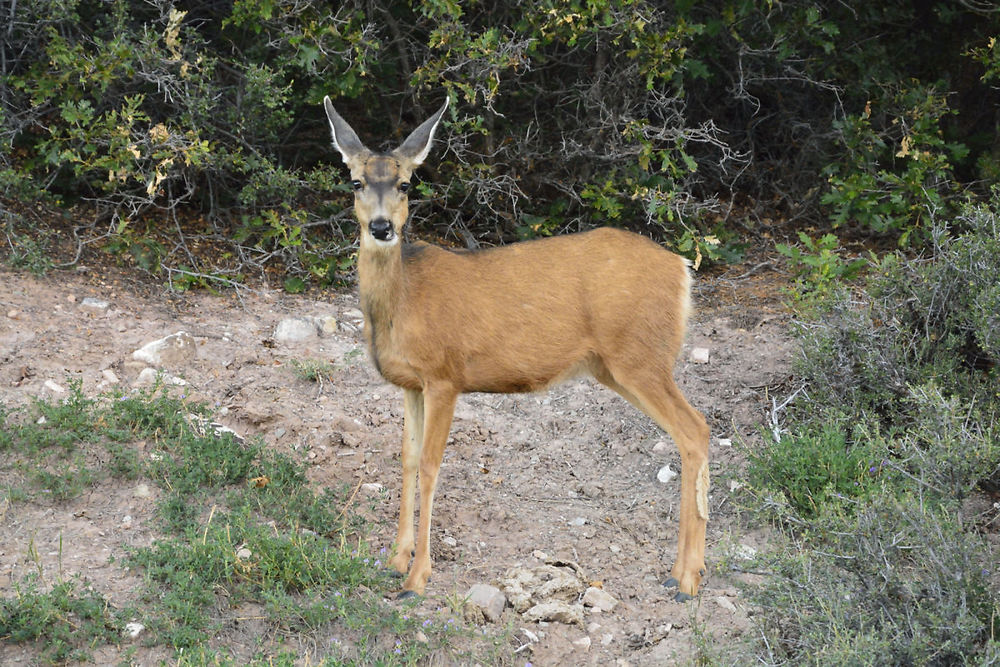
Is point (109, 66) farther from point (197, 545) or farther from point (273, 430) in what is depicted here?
point (197, 545)

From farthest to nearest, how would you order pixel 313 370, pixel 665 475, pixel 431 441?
pixel 313 370, pixel 665 475, pixel 431 441

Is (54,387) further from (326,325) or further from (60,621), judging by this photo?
(60,621)

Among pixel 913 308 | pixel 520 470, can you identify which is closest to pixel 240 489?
pixel 520 470

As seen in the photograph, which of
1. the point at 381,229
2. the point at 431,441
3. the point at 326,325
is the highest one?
the point at 381,229

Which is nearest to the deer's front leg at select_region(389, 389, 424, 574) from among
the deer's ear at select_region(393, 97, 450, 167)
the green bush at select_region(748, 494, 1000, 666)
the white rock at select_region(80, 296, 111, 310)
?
the deer's ear at select_region(393, 97, 450, 167)

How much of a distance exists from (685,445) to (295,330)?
346cm

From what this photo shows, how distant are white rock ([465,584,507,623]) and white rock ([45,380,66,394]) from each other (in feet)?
10.0

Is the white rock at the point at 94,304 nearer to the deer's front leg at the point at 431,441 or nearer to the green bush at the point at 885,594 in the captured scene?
the deer's front leg at the point at 431,441

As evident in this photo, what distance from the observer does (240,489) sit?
260 inches

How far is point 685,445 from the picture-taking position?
20.8 feet

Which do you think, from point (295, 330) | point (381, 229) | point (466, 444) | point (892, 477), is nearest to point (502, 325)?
point (381, 229)

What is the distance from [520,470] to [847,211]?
411 cm

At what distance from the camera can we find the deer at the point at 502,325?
243 inches

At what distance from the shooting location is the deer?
20.3 feet
